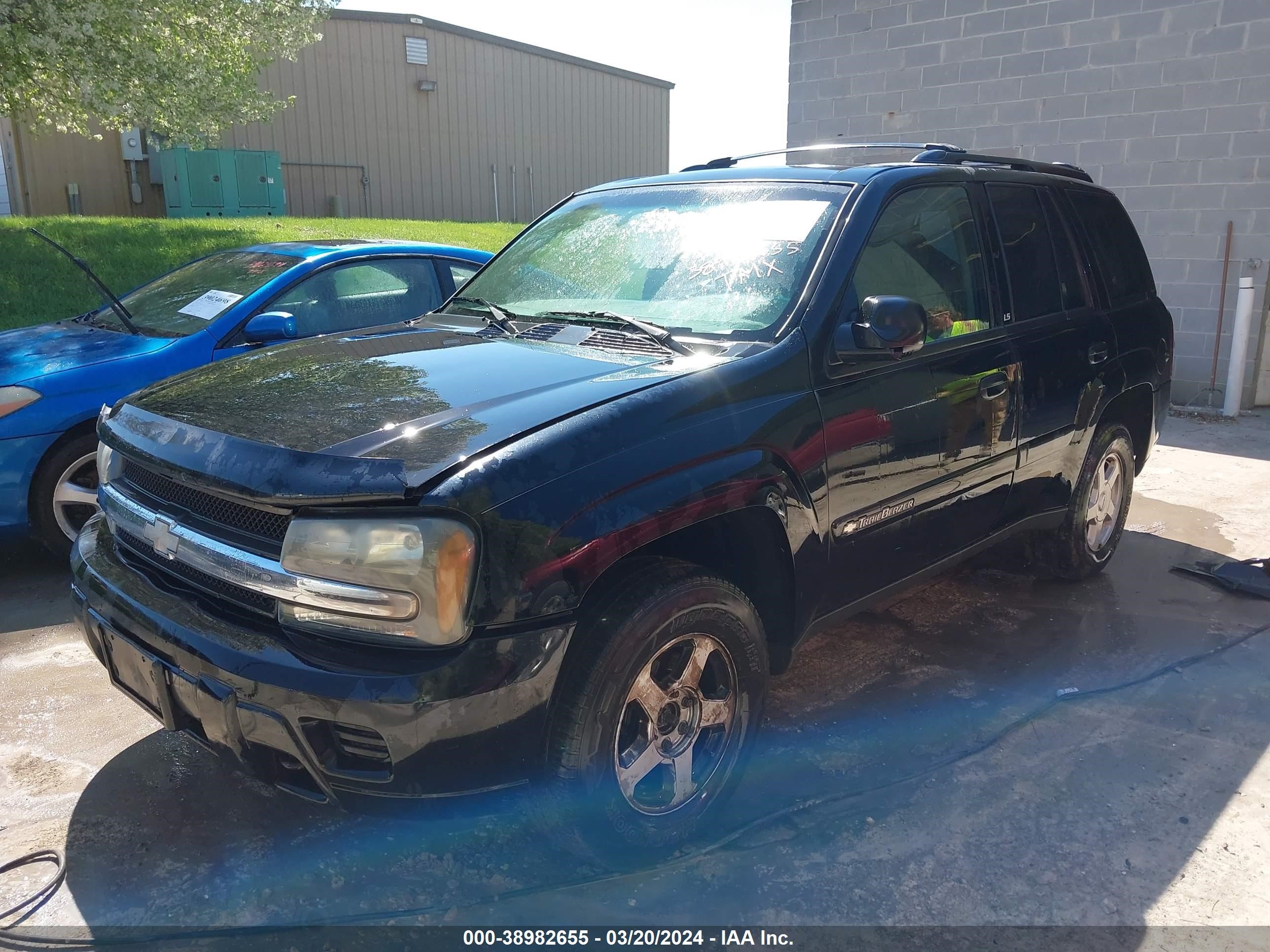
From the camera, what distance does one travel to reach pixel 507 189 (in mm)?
25219

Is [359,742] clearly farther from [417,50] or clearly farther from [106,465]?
[417,50]

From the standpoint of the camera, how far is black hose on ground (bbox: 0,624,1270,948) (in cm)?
241

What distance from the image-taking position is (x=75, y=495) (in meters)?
4.54

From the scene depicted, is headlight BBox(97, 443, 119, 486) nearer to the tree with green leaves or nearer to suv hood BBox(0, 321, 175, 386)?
suv hood BBox(0, 321, 175, 386)

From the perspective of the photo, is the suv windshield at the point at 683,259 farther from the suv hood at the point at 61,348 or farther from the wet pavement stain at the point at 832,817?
the suv hood at the point at 61,348

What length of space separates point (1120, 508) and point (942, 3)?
6.99m

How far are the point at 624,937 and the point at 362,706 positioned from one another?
0.90 m

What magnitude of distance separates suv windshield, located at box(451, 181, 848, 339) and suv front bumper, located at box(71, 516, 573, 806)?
1295 millimetres

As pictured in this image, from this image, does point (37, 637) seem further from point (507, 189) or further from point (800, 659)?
point (507, 189)

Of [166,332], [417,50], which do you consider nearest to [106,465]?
[166,332]

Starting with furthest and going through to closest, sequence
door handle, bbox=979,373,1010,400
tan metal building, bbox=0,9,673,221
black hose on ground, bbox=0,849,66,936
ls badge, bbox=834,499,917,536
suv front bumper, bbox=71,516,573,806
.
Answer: tan metal building, bbox=0,9,673,221
door handle, bbox=979,373,1010,400
ls badge, bbox=834,499,917,536
black hose on ground, bbox=0,849,66,936
suv front bumper, bbox=71,516,573,806

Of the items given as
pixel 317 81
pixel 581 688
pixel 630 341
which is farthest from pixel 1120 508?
pixel 317 81

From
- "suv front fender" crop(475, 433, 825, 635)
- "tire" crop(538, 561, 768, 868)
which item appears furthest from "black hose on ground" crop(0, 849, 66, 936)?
"suv front fender" crop(475, 433, 825, 635)

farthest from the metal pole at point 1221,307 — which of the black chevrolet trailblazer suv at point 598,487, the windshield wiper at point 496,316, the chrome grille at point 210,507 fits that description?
the chrome grille at point 210,507
